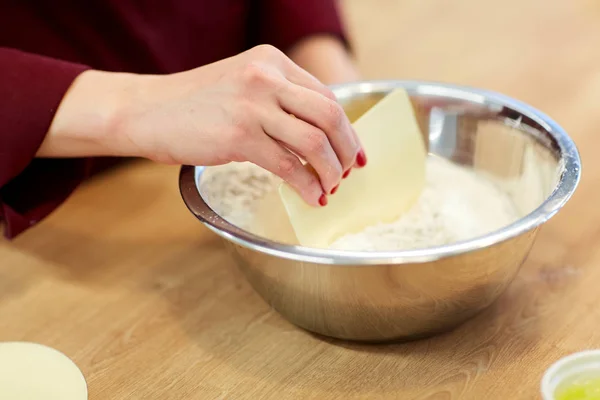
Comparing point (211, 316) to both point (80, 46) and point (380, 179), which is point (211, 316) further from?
point (80, 46)

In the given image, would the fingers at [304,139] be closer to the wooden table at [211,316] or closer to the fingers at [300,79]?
the fingers at [300,79]

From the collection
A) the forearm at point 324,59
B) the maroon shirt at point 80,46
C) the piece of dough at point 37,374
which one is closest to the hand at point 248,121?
the maroon shirt at point 80,46

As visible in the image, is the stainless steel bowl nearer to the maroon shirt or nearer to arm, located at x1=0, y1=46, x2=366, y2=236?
arm, located at x1=0, y1=46, x2=366, y2=236

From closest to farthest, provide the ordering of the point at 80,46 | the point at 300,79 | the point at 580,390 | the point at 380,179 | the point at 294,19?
the point at 580,390
the point at 300,79
the point at 380,179
the point at 80,46
the point at 294,19

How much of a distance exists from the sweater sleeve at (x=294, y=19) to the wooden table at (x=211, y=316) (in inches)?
11.7

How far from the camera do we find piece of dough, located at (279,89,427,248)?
68 cm

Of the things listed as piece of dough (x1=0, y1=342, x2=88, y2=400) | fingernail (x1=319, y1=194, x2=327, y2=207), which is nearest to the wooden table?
piece of dough (x1=0, y1=342, x2=88, y2=400)

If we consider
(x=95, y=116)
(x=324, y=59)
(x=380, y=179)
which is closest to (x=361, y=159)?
(x=380, y=179)

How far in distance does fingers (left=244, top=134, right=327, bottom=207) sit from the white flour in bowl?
71 millimetres

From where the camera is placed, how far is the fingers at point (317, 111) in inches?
22.7

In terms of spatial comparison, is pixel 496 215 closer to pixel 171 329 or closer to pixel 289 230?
pixel 289 230

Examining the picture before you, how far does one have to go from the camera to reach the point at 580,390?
507 millimetres

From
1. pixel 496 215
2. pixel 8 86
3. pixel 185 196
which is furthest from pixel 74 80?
pixel 496 215

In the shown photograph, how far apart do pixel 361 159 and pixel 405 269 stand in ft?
0.59
